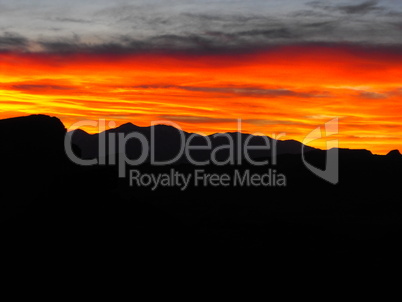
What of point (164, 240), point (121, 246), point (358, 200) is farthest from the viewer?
point (358, 200)

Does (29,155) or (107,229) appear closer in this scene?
(107,229)

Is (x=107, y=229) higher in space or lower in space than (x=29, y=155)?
lower

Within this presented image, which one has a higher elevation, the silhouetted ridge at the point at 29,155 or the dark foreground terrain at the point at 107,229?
the silhouetted ridge at the point at 29,155

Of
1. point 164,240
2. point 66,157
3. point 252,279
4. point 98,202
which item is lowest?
point 252,279

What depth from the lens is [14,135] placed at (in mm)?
67812

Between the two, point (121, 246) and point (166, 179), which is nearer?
point (121, 246)

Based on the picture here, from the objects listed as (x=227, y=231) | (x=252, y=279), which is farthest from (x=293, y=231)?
(x=252, y=279)

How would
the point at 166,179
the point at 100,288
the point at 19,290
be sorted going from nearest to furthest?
the point at 19,290 < the point at 100,288 < the point at 166,179

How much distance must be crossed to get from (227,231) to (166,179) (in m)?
67.3

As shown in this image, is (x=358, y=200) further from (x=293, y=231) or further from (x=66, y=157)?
Result: (x=66, y=157)

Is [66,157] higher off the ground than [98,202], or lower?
higher

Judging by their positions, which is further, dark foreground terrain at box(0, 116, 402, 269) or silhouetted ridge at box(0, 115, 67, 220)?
silhouetted ridge at box(0, 115, 67, 220)

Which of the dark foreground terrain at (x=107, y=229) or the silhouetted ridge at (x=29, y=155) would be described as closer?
the dark foreground terrain at (x=107, y=229)

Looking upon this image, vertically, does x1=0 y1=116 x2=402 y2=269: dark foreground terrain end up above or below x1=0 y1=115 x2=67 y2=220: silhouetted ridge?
below
